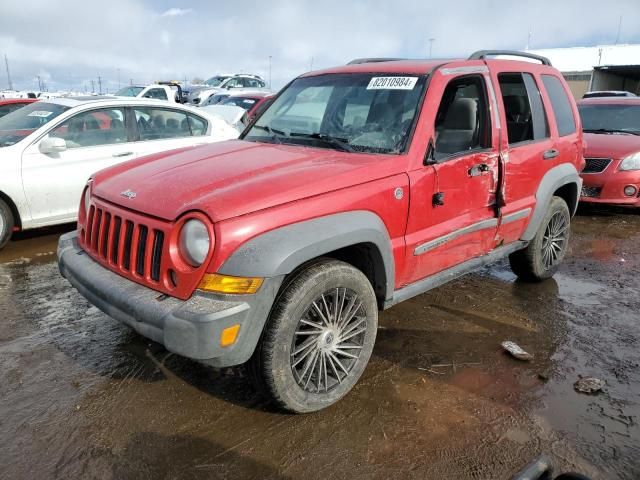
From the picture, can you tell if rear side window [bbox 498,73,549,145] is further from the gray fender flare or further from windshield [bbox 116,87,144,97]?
windshield [bbox 116,87,144,97]

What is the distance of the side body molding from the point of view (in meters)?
2.29

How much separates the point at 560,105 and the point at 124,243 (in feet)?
12.6

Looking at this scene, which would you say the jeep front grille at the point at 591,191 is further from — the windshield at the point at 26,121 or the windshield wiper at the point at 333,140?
the windshield at the point at 26,121

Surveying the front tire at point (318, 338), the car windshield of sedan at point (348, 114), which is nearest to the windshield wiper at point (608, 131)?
the car windshield of sedan at point (348, 114)

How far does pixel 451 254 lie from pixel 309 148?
3.90 feet

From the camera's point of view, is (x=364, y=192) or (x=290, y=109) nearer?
(x=364, y=192)

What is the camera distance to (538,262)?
449 centimetres

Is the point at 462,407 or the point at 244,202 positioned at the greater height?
the point at 244,202

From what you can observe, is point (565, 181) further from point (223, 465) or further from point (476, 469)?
point (223, 465)

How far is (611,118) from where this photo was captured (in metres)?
8.28

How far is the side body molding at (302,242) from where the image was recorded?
7.53 feet

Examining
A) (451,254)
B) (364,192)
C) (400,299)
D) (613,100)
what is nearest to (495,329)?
(451,254)

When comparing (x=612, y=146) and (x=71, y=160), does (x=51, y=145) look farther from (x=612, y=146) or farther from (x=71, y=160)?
(x=612, y=146)

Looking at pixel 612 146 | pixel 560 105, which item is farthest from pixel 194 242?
pixel 612 146
